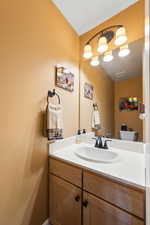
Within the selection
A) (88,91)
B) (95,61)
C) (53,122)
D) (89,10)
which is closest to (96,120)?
(88,91)

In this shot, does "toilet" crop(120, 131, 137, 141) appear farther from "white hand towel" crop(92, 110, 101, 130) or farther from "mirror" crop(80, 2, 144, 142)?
"white hand towel" crop(92, 110, 101, 130)

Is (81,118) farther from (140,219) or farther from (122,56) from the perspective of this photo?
(140,219)

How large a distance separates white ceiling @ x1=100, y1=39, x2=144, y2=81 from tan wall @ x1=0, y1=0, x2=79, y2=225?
0.70 metres

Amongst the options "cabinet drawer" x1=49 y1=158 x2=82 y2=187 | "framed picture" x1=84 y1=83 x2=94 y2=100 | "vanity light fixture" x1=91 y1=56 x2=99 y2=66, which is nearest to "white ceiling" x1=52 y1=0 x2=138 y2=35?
"vanity light fixture" x1=91 y1=56 x2=99 y2=66

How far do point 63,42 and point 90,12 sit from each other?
48 centimetres

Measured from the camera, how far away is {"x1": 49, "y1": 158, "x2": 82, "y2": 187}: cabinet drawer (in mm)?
941

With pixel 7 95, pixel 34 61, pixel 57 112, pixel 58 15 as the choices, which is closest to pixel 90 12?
pixel 58 15

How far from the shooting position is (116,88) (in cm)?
140

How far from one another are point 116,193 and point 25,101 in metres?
0.99

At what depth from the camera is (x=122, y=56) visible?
132 centimetres

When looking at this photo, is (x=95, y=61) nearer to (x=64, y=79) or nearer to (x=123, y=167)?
(x=64, y=79)

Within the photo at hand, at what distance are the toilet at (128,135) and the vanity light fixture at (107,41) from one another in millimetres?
918

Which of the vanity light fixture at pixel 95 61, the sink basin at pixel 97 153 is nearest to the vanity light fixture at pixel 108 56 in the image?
the vanity light fixture at pixel 95 61

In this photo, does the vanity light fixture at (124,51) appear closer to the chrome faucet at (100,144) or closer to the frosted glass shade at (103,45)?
the frosted glass shade at (103,45)
